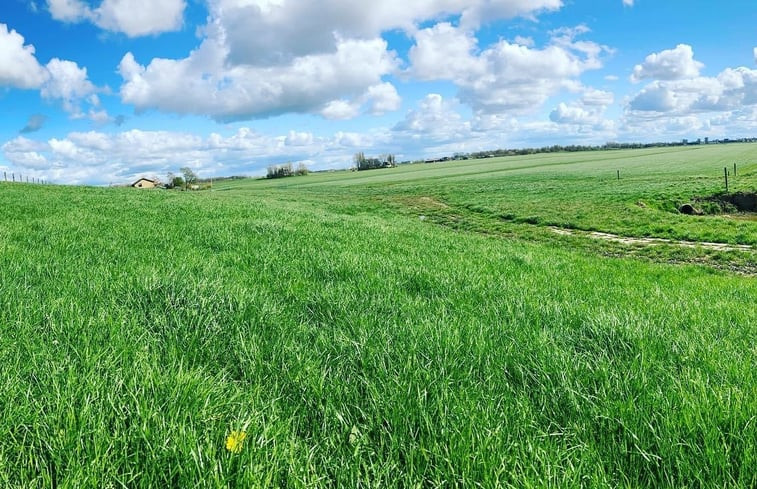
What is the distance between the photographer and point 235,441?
2096 millimetres

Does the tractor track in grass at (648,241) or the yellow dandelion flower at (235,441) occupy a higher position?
the yellow dandelion flower at (235,441)

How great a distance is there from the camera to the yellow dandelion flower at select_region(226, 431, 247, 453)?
2064mm

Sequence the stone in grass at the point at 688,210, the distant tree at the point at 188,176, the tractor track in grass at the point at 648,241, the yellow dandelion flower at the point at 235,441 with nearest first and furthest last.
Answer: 1. the yellow dandelion flower at the point at 235,441
2. the tractor track in grass at the point at 648,241
3. the stone in grass at the point at 688,210
4. the distant tree at the point at 188,176

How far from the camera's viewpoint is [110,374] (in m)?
2.71

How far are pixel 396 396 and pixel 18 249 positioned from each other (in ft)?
23.2

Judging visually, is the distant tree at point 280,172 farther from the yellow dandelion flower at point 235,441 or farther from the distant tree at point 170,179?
the yellow dandelion flower at point 235,441

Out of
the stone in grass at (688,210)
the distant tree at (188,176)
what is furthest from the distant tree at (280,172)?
the stone in grass at (688,210)

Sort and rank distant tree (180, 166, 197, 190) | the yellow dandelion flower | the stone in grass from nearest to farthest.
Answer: the yellow dandelion flower → the stone in grass → distant tree (180, 166, 197, 190)

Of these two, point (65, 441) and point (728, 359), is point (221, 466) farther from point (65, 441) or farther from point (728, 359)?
point (728, 359)

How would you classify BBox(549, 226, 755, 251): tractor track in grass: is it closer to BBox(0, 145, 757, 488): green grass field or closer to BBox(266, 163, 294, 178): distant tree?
BBox(0, 145, 757, 488): green grass field

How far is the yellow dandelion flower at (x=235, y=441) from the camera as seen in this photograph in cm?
206

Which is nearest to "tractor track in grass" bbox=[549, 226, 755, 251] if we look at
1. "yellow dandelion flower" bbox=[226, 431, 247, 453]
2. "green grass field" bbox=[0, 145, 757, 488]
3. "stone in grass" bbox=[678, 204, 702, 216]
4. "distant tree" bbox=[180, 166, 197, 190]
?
"stone in grass" bbox=[678, 204, 702, 216]

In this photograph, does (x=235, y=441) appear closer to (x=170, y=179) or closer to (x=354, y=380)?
(x=354, y=380)

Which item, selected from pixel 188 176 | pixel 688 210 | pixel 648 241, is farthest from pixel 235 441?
pixel 188 176
